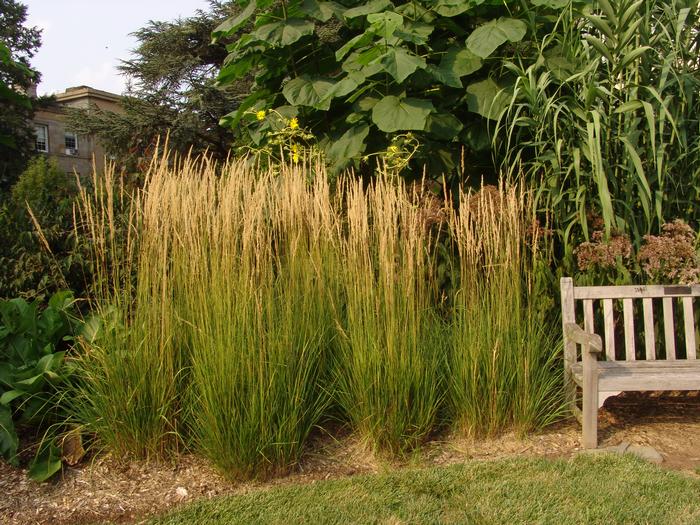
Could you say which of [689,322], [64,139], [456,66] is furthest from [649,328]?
[64,139]

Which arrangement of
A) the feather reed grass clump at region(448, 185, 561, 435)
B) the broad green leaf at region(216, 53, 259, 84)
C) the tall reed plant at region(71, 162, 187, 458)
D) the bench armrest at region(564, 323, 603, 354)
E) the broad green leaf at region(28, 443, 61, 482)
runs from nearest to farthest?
the broad green leaf at region(28, 443, 61, 482) < the tall reed plant at region(71, 162, 187, 458) < the bench armrest at region(564, 323, 603, 354) < the feather reed grass clump at region(448, 185, 561, 435) < the broad green leaf at region(216, 53, 259, 84)

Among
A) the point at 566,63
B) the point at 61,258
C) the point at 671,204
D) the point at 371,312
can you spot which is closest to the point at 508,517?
the point at 371,312

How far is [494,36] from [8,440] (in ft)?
12.7

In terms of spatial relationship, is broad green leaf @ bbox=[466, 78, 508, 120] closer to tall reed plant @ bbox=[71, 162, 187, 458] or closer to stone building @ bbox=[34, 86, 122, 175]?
tall reed plant @ bbox=[71, 162, 187, 458]

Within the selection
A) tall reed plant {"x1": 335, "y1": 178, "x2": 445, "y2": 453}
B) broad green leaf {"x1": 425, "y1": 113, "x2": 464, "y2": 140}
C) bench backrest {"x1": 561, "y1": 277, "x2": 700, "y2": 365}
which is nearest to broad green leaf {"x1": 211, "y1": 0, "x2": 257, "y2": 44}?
broad green leaf {"x1": 425, "y1": 113, "x2": 464, "y2": 140}

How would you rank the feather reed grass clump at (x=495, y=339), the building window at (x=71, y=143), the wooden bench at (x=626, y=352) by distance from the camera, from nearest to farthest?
1. the wooden bench at (x=626, y=352)
2. the feather reed grass clump at (x=495, y=339)
3. the building window at (x=71, y=143)

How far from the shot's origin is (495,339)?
3.67 metres

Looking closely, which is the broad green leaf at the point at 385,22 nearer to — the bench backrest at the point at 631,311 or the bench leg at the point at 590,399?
the bench backrest at the point at 631,311

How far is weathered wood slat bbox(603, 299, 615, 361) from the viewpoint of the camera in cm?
402

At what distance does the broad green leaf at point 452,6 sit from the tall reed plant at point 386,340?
1819 millimetres

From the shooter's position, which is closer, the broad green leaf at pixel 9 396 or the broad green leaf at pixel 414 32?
the broad green leaf at pixel 9 396

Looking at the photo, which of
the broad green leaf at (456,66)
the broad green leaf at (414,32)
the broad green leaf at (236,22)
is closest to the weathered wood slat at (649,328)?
the broad green leaf at (456,66)

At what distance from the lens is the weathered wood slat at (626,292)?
155 inches

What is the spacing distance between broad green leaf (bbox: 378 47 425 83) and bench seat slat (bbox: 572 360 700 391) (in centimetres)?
218
